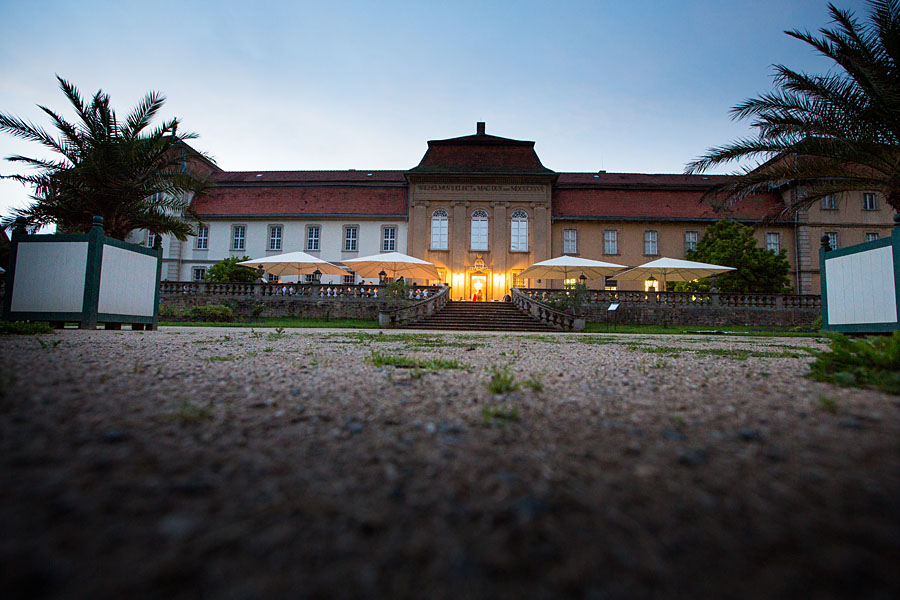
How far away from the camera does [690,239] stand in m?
31.4

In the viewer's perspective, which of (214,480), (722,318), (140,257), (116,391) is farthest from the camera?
(722,318)

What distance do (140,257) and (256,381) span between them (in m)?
10.4

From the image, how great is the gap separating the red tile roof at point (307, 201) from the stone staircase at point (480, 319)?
39.6 feet

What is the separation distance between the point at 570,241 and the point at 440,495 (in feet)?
104

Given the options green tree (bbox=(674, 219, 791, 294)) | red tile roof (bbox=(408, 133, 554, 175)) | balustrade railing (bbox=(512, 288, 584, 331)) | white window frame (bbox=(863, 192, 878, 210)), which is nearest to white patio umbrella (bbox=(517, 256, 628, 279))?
balustrade railing (bbox=(512, 288, 584, 331))

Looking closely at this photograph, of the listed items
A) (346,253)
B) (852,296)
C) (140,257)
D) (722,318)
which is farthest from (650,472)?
(346,253)

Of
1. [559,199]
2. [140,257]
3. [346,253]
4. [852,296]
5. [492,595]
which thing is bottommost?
[492,595]

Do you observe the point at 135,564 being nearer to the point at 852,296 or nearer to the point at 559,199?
the point at 852,296

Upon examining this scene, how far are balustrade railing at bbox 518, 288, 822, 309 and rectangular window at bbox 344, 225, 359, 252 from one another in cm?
1390

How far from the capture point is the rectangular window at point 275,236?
32.6m

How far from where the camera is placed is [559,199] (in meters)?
32.0

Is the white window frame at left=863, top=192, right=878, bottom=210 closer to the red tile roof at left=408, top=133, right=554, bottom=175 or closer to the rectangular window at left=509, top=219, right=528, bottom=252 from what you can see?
the red tile roof at left=408, top=133, right=554, bottom=175

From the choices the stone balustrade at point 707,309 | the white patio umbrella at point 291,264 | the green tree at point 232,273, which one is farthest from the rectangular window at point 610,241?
the green tree at point 232,273

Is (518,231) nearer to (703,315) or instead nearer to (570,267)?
(570,267)
